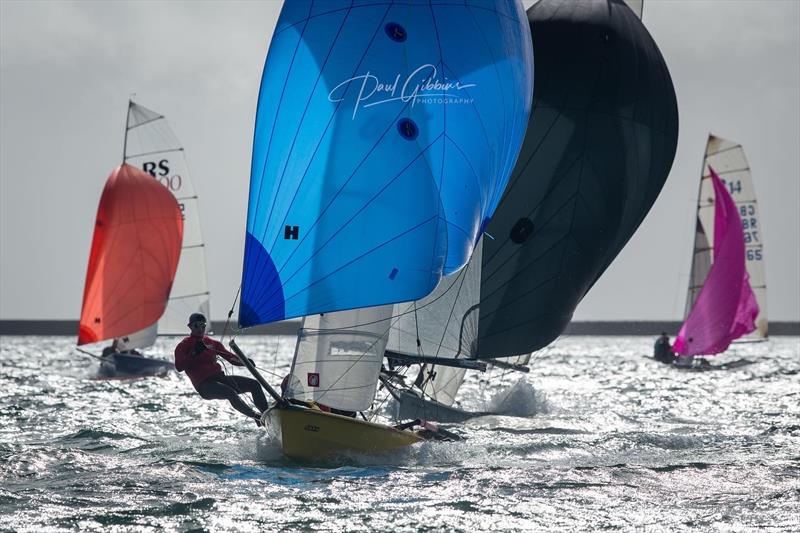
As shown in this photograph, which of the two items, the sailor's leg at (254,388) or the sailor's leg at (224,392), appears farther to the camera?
the sailor's leg at (254,388)

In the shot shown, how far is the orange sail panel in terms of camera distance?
84.6 feet

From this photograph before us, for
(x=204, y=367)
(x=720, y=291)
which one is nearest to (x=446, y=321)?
(x=204, y=367)

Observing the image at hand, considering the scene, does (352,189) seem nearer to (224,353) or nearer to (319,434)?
(319,434)

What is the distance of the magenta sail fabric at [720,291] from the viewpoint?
30.4m

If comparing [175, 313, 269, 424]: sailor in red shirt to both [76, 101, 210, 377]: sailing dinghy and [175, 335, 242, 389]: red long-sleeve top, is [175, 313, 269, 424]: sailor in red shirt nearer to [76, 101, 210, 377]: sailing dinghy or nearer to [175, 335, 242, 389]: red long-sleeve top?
[175, 335, 242, 389]: red long-sleeve top

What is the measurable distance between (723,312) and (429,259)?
22.5 m

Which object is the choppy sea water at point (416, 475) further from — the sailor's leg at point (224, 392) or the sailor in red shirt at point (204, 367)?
the sailor in red shirt at point (204, 367)

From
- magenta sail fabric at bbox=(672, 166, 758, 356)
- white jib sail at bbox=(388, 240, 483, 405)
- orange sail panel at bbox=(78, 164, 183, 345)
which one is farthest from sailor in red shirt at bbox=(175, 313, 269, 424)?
magenta sail fabric at bbox=(672, 166, 758, 356)

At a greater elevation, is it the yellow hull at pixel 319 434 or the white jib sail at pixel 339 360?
the white jib sail at pixel 339 360

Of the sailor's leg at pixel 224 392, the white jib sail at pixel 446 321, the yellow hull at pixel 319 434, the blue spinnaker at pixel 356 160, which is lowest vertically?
the yellow hull at pixel 319 434

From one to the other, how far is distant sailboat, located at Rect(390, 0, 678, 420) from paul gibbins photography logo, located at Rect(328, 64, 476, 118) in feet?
13.0

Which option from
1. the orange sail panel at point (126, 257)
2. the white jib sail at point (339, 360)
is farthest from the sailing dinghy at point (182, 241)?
the white jib sail at point (339, 360)

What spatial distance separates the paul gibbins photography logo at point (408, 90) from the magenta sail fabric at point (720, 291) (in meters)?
20.8

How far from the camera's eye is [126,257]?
2586 cm
